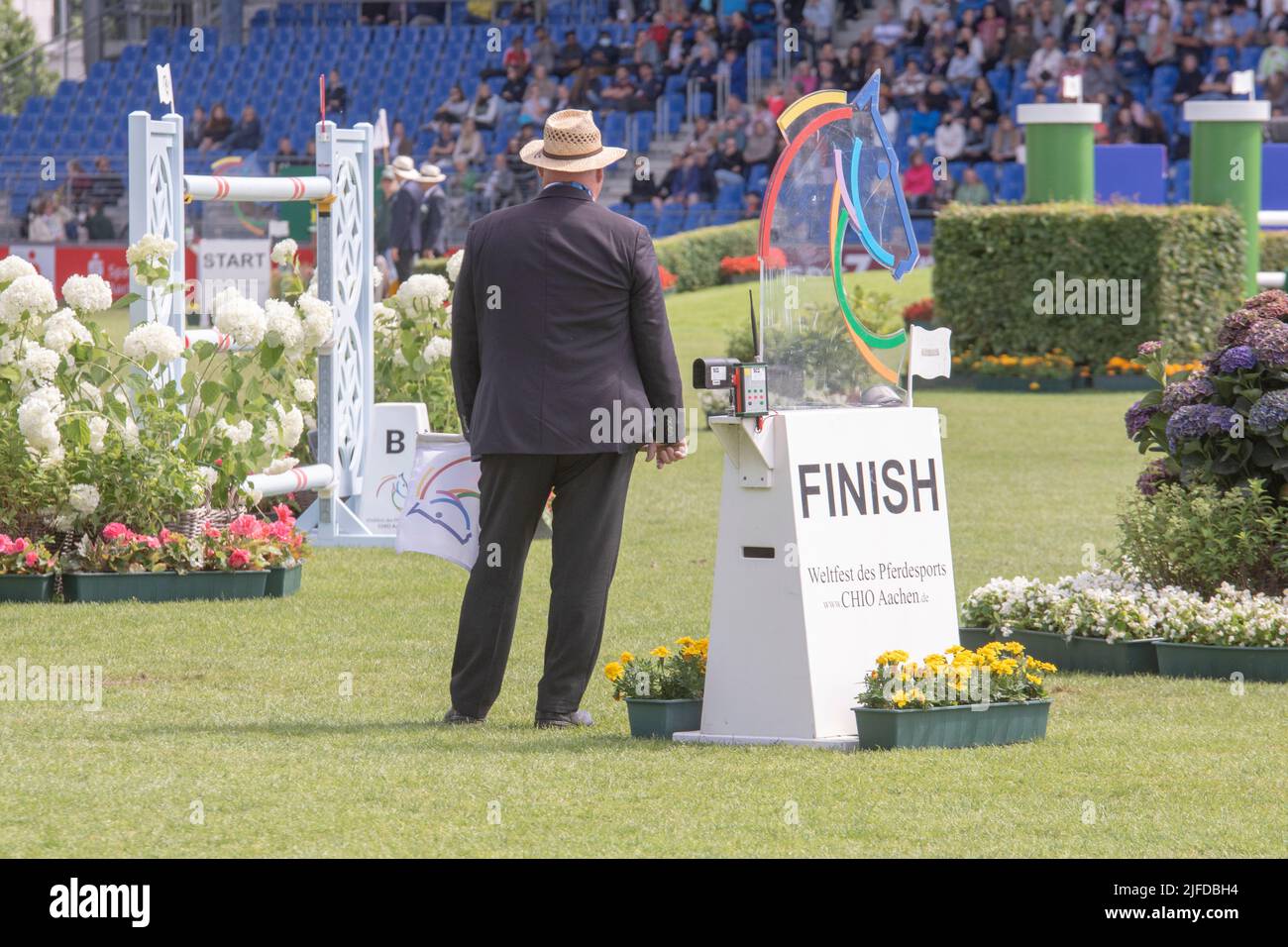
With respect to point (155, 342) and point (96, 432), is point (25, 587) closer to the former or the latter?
point (96, 432)

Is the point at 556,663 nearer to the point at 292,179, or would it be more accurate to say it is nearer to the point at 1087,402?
the point at 292,179

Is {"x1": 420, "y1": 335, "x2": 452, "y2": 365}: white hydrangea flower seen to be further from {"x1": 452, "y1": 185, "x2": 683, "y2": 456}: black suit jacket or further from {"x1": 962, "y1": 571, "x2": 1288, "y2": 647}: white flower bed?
{"x1": 452, "y1": 185, "x2": 683, "y2": 456}: black suit jacket

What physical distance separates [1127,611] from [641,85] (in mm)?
27172

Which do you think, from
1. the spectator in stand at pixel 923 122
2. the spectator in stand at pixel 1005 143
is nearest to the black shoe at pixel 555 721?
the spectator in stand at pixel 1005 143

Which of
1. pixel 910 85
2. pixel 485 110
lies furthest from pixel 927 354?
pixel 485 110

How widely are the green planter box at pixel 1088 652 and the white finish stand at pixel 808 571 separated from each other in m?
1.46

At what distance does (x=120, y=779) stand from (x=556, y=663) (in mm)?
1501

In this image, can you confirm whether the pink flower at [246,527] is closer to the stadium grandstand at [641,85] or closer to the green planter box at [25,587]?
the green planter box at [25,587]

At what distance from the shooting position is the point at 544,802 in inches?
225

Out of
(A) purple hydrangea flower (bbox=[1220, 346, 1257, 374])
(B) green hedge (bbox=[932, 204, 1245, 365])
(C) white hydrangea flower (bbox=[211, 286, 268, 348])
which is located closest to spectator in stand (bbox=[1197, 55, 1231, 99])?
(B) green hedge (bbox=[932, 204, 1245, 365])

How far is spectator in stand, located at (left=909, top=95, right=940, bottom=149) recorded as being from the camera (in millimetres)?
29938

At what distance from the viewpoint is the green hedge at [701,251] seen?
92.9 feet

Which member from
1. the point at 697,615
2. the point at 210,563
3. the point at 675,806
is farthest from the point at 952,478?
the point at 675,806

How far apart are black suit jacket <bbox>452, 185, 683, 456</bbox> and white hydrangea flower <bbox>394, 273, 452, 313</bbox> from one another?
18.6 feet
